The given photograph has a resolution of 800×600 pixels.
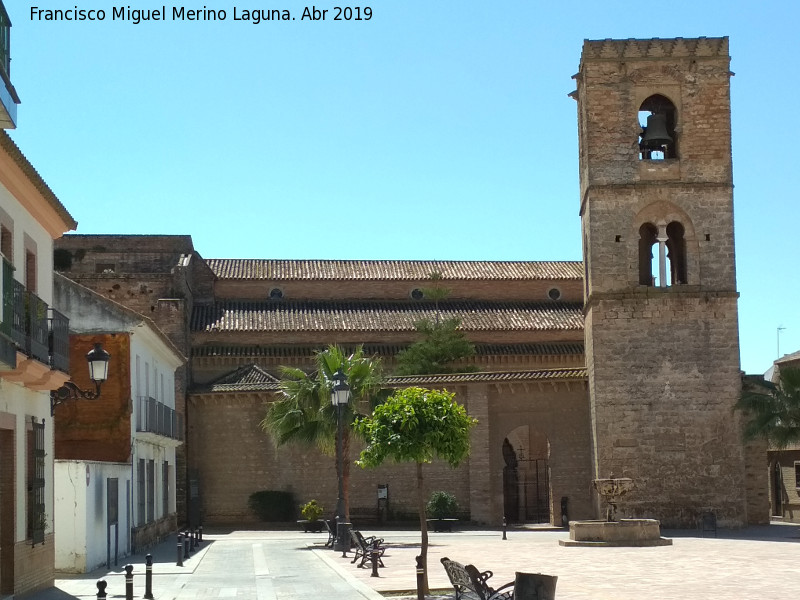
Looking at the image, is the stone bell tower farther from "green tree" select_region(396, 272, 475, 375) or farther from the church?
"green tree" select_region(396, 272, 475, 375)

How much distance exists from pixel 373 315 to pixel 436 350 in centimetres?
515

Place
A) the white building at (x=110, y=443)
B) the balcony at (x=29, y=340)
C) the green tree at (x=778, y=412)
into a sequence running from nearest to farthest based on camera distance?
the balcony at (x=29, y=340) < the white building at (x=110, y=443) < the green tree at (x=778, y=412)

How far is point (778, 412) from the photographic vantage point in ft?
111

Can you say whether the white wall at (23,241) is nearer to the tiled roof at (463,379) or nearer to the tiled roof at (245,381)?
the tiled roof at (463,379)

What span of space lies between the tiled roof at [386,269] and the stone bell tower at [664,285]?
43.8 feet

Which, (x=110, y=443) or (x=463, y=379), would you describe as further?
(x=463, y=379)

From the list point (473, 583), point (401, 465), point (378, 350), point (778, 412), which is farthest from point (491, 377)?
point (473, 583)

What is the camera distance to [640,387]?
36188 millimetres

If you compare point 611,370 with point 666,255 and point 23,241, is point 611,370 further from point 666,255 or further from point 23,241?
point 23,241

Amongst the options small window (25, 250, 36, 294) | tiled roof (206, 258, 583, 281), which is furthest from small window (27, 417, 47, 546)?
tiled roof (206, 258, 583, 281)

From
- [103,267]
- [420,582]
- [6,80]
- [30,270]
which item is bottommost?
[420,582]

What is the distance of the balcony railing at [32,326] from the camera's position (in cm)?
1396

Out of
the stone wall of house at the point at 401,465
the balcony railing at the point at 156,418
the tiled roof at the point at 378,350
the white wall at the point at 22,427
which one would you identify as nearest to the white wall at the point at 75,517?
the white wall at the point at 22,427

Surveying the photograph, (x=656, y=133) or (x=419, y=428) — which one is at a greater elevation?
(x=656, y=133)
